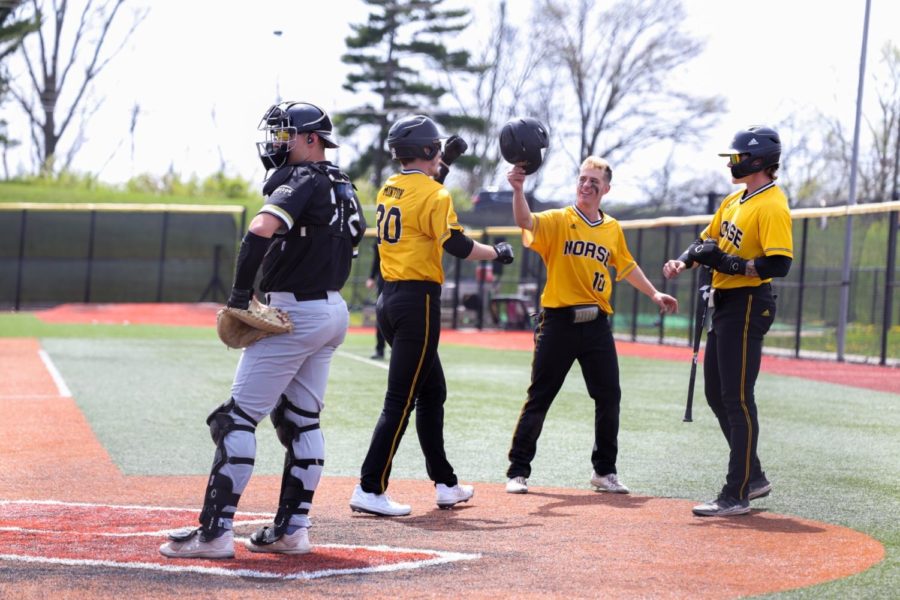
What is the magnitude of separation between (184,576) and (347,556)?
0.81m

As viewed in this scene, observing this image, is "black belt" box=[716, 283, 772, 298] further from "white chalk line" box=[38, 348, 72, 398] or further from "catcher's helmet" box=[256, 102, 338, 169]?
"white chalk line" box=[38, 348, 72, 398]

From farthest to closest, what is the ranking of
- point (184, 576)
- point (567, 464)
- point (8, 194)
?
point (8, 194), point (567, 464), point (184, 576)

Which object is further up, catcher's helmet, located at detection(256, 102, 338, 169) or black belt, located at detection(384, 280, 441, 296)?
catcher's helmet, located at detection(256, 102, 338, 169)

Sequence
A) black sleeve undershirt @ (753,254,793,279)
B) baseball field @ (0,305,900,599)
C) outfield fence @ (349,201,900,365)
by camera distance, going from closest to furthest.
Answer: baseball field @ (0,305,900,599)
black sleeve undershirt @ (753,254,793,279)
outfield fence @ (349,201,900,365)

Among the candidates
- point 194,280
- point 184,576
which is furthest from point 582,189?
point 194,280

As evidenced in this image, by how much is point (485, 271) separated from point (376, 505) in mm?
24130

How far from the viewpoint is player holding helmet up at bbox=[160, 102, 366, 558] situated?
538cm

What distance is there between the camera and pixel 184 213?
3903 cm

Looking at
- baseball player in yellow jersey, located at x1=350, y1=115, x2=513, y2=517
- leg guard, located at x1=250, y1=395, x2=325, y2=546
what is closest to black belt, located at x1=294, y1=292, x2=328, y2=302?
leg guard, located at x1=250, y1=395, x2=325, y2=546

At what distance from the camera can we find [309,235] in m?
5.62

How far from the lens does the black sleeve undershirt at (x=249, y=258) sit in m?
5.33

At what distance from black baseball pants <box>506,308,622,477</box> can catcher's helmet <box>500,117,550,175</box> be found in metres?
0.98

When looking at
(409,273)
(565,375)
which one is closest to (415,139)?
(409,273)

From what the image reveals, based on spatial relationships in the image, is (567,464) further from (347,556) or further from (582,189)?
(347,556)
